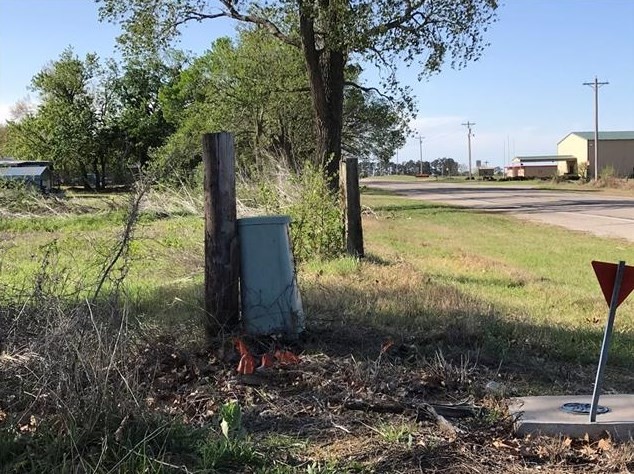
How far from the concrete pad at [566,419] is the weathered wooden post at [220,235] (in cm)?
226

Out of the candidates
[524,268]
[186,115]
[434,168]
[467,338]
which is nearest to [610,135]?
[434,168]

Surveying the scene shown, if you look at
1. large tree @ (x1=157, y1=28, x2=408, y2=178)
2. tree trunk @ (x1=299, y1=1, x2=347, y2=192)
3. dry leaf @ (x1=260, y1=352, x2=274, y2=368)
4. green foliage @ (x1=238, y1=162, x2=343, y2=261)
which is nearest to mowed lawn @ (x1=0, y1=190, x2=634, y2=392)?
green foliage @ (x1=238, y1=162, x2=343, y2=261)

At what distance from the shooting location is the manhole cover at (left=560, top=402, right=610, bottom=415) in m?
3.96

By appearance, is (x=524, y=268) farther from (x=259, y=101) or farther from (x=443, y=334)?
(x=259, y=101)

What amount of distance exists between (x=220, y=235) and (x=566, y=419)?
275 centimetres

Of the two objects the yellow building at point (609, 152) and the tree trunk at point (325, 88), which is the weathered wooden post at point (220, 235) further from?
the yellow building at point (609, 152)

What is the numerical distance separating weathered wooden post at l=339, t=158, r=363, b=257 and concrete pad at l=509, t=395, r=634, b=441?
634 cm

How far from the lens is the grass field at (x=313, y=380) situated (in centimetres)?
326

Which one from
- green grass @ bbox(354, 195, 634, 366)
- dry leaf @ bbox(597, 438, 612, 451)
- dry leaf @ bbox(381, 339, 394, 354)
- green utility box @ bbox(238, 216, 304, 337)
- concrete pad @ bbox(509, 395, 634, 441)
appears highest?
green utility box @ bbox(238, 216, 304, 337)

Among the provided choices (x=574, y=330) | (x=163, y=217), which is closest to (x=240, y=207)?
(x=163, y=217)

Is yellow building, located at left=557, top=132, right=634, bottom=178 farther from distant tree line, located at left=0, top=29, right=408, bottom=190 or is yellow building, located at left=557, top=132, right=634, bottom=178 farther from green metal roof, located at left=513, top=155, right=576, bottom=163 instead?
distant tree line, located at left=0, top=29, right=408, bottom=190

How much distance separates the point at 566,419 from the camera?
3.83 m

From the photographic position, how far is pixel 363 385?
431 cm

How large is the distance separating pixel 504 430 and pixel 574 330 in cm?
305
